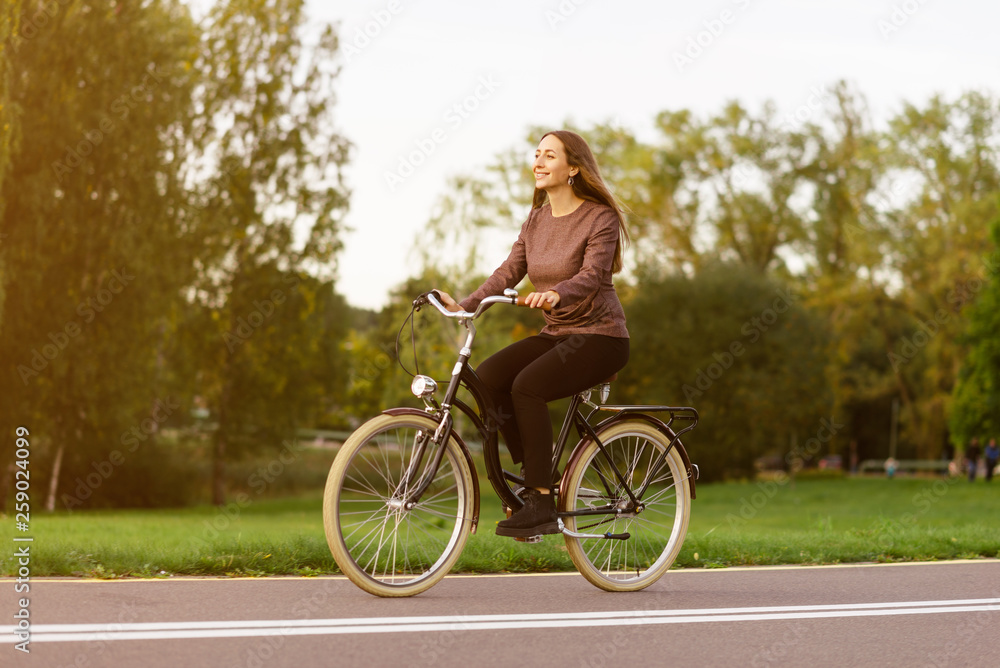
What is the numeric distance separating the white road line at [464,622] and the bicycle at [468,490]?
0.57 meters

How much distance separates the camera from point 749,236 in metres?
44.6

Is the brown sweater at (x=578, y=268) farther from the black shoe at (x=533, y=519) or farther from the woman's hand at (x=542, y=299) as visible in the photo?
the black shoe at (x=533, y=519)

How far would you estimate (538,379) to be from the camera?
5.23 meters

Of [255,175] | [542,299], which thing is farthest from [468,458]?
[255,175]

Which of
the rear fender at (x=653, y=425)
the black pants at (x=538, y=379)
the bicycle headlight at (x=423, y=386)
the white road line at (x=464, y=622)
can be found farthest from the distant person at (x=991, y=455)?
the bicycle headlight at (x=423, y=386)

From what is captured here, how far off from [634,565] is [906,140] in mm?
40606

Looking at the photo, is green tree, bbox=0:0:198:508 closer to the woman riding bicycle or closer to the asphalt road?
the woman riding bicycle

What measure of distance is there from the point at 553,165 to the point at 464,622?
2340 mm

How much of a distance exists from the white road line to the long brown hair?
5.77ft

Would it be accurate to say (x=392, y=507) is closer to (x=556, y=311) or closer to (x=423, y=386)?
(x=423, y=386)

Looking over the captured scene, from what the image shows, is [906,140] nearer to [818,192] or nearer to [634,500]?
[818,192]

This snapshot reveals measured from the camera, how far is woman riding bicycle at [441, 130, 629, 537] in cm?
523

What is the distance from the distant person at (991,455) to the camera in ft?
127

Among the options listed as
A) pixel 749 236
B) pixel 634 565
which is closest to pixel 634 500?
pixel 634 565
